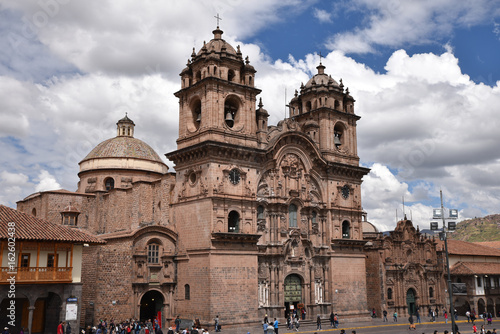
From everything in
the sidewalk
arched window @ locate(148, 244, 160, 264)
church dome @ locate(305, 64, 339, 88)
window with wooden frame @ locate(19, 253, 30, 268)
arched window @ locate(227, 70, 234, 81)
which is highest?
church dome @ locate(305, 64, 339, 88)

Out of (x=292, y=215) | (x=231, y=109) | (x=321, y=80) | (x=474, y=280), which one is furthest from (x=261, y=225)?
(x=474, y=280)

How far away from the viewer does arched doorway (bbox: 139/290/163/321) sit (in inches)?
1582

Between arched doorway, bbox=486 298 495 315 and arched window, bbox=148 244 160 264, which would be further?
arched doorway, bbox=486 298 495 315

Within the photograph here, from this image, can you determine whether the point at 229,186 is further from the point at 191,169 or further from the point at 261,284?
the point at 261,284

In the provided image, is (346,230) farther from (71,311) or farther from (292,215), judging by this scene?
(71,311)

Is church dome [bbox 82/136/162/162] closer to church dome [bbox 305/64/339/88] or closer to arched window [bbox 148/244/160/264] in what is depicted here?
arched window [bbox 148/244/160/264]

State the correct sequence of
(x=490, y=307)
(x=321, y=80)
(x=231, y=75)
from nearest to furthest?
(x=231, y=75) → (x=321, y=80) → (x=490, y=307)

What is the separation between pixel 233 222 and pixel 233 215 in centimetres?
57

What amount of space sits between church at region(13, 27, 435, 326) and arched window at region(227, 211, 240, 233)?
83 millimetres

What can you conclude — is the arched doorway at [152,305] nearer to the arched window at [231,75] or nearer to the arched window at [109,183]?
the arched window at [109,183]

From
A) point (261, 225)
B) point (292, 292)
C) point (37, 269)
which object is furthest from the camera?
point (292, 292)

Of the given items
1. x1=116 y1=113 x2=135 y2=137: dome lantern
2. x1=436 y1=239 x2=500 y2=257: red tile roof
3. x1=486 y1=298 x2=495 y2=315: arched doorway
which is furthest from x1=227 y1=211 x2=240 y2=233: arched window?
x1=486 y1=298 x2=495 y2=315: arched doorway

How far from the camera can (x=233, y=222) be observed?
40375 mm

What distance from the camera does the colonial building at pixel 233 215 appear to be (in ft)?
126
